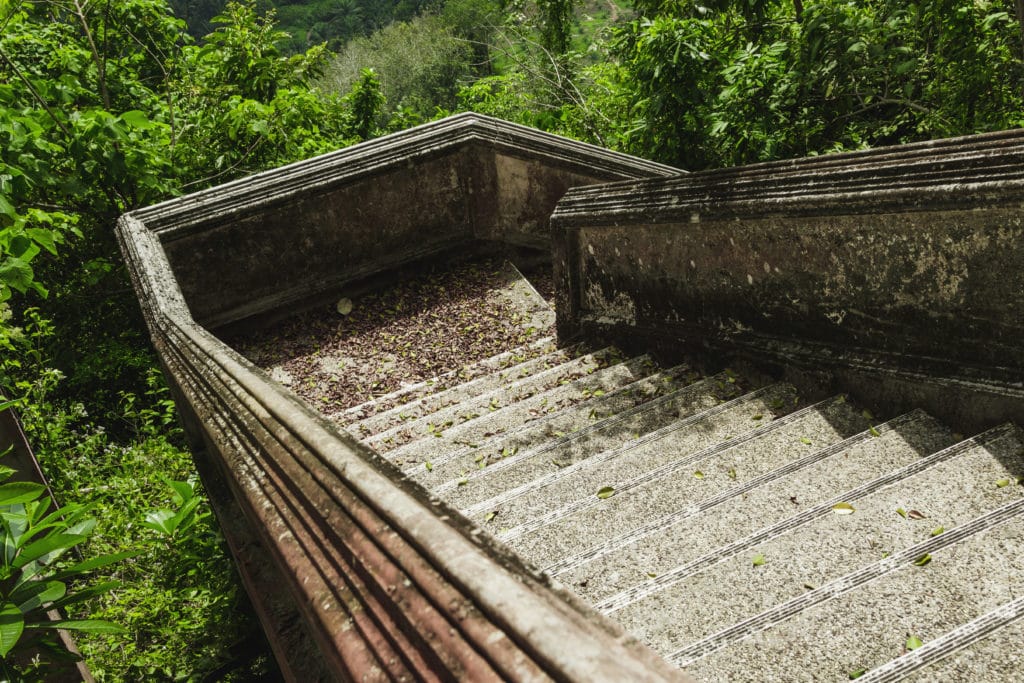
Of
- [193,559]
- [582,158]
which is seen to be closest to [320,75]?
[582,158]

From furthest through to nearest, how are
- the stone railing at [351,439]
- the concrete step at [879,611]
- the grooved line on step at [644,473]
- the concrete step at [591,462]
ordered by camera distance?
the concrete step at [591,462], the grooved line on step at [644,473], the concrete step at [879,611], the stone railing at [351,439]

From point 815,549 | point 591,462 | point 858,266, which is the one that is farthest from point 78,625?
point 858,266

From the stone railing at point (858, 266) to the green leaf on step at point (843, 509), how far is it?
32.3 inches

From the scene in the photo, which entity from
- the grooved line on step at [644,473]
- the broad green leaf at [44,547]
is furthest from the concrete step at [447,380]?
the broad green leaf at [44,547]

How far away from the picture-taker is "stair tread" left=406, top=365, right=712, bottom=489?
3.11 metres

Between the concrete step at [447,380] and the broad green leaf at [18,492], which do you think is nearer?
the broad green leaf at [18,492]

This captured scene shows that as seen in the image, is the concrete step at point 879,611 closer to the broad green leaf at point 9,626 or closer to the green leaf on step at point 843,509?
the green leaf on step at point 843,509

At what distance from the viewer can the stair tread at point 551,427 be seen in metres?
3.11

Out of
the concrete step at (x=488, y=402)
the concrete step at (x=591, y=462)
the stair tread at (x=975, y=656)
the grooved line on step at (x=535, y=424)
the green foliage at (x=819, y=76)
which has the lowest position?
the concrete step at (x=488, y=402)

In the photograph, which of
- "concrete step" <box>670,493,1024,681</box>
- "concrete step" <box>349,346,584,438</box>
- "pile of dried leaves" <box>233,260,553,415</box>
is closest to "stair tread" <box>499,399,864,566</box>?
"concrete step" <box>670,493,1024,681</box>

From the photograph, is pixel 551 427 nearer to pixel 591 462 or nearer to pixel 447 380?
pixel 591 462

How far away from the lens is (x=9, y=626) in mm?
1812

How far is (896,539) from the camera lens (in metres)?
2.00

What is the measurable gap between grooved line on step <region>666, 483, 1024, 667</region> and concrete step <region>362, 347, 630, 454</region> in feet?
→ 6.57
